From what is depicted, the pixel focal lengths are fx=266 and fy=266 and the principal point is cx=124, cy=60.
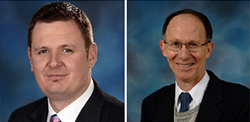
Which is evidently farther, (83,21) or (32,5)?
(32,5)

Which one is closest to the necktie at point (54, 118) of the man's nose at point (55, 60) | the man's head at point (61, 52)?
the man's head at point (61, 52)

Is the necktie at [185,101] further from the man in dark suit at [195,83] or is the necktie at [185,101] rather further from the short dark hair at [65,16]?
the short dark hair at [65,16]

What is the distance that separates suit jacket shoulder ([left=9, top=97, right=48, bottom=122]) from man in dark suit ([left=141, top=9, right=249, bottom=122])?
4.26ft

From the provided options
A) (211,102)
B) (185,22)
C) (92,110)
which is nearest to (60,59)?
(92,110)

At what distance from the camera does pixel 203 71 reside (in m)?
2.62

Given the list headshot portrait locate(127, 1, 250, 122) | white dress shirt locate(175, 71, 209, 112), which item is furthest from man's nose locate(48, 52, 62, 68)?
white dress shirt locate(175, 71, 209, 112)

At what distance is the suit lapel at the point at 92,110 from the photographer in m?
2.79

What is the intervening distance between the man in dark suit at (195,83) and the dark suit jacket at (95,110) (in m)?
0.48

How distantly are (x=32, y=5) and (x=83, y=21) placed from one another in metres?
0.84

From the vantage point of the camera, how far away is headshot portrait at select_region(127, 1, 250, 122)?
252 cm

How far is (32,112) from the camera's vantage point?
3072mm

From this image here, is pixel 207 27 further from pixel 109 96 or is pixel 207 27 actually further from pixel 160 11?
pixel 109 96

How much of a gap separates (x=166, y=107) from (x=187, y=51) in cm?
63

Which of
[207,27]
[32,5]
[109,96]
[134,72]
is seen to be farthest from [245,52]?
[32,5]
